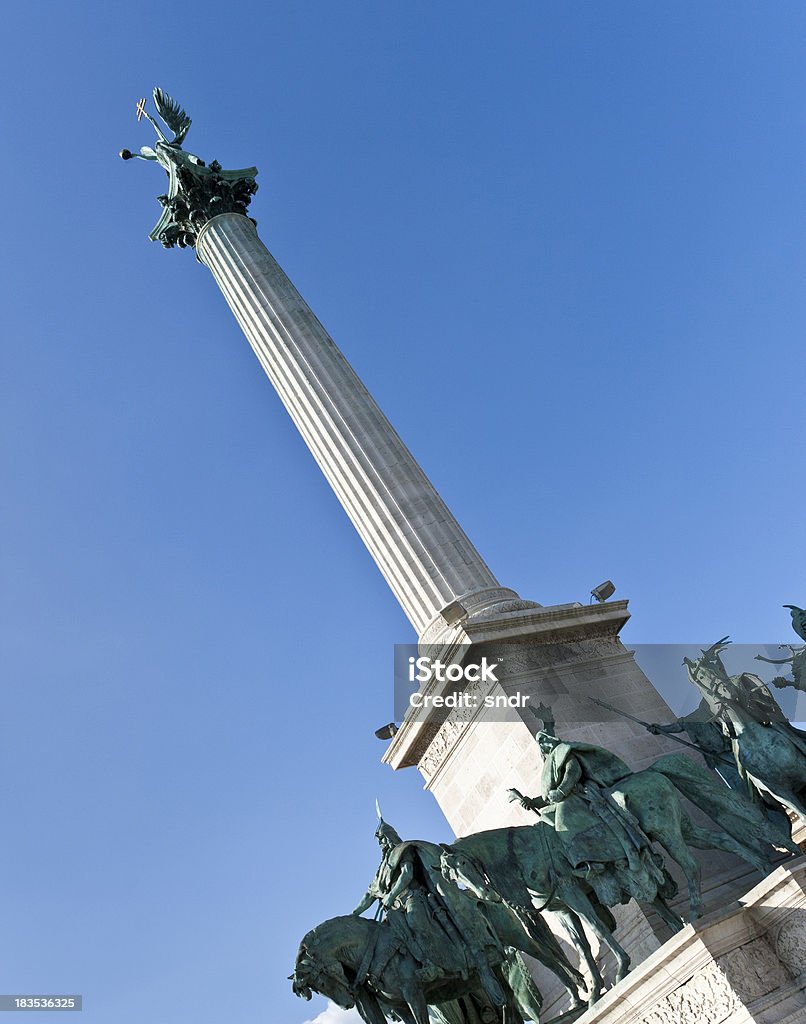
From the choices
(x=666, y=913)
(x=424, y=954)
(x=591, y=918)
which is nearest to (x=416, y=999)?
(x=424, y=954)

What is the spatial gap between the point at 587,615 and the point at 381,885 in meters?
6.14

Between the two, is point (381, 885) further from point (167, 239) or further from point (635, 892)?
point (167, 239)

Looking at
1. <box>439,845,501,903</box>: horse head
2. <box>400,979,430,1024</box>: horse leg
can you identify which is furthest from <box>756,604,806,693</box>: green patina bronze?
<box>400,979,430,1024</box>: horse leg

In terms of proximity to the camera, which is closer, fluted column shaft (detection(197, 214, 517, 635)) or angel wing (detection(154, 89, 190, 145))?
fluted column shaft (detection(197, 214, 517, 635))

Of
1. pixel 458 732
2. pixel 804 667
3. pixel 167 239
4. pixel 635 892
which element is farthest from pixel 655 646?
pixel 167 239

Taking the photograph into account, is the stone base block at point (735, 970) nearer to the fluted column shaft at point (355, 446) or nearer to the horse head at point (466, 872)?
the horse head at point (466, 872)

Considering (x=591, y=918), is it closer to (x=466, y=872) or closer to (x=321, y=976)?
(x=466, y=872)

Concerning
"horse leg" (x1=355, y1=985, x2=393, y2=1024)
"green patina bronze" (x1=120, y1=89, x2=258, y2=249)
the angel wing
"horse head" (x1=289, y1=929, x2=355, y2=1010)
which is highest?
the angel wing

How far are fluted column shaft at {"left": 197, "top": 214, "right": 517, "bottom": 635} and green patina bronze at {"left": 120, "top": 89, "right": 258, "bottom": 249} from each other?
4.38 ft

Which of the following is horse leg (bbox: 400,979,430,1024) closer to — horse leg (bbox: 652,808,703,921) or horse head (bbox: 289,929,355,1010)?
horse head (bbox: 289,929,355,1010)

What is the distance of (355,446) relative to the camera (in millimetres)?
19000

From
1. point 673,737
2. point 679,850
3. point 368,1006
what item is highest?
point 673,737

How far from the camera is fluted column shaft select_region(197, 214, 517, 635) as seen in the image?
16.9 metres

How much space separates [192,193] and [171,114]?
527 cm
